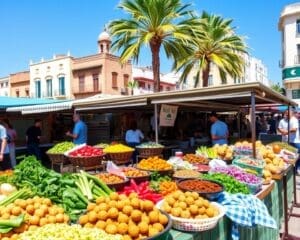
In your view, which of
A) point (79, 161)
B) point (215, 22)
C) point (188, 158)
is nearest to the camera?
point (188, 158)

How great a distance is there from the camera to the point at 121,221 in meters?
2.50

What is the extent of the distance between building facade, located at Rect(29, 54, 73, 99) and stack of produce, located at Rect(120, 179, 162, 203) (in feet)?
126

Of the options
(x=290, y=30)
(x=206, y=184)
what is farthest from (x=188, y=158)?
(x=290, y=30)

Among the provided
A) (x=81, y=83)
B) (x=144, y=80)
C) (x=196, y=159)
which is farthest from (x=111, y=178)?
(x=144, y=80)

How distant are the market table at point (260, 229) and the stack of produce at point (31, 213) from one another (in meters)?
0.93

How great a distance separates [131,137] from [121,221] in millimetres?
8073

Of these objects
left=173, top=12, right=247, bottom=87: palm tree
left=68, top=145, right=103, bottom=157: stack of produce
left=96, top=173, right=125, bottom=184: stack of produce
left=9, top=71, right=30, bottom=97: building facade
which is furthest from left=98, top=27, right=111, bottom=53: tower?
left=96, top=173, right=125, bottom=184: stack of produce

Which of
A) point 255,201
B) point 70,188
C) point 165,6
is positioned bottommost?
point 255,201

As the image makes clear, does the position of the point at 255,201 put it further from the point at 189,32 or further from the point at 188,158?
the point at 189,32

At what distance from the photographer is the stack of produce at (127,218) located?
2.44m

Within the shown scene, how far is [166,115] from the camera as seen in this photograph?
9852 mm

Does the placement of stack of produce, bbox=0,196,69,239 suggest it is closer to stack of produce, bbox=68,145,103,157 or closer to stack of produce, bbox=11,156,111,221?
stack of produce, bbox=11,156,111,221

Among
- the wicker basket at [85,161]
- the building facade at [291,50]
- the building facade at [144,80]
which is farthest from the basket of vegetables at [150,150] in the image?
the building facade at [144,80]

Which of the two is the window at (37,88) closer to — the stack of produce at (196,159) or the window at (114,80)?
the window at (114,80)
